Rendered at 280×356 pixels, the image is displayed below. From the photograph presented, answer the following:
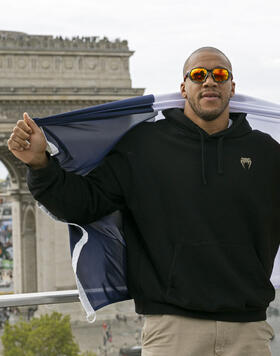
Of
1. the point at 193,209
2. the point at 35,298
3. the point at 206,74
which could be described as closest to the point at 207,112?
the point at 206,74

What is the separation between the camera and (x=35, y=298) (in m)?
4.50

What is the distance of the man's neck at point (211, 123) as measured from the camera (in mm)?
3576

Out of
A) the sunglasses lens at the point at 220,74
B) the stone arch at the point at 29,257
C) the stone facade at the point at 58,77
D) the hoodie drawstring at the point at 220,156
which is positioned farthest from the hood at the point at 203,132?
the stone arch at the point at 29,257

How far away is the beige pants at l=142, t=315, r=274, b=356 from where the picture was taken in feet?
11.0

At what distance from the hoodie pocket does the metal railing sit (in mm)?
1324

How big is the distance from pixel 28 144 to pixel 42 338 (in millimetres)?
2118

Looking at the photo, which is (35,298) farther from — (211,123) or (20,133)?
(211,123)

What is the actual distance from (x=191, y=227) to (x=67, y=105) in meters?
27.0

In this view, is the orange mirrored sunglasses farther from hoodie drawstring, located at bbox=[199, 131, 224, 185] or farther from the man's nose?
hoodie drawstring, located at bbox=[199, 131, 224, 185]

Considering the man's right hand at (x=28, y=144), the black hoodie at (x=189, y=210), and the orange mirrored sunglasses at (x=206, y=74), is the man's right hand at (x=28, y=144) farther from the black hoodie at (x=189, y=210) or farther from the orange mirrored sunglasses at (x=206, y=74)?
the orange mirrored sunglasses at (x=206, y=74)

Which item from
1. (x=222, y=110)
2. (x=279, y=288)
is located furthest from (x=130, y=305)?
(x=222, y=110)

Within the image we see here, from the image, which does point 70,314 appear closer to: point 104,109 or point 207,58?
point 104,109

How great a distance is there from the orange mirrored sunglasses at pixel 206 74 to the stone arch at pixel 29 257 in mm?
32574

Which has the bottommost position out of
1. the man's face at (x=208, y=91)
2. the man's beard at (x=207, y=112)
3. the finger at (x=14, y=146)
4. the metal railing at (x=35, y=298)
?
the metal railing at (x=35, y=298)
